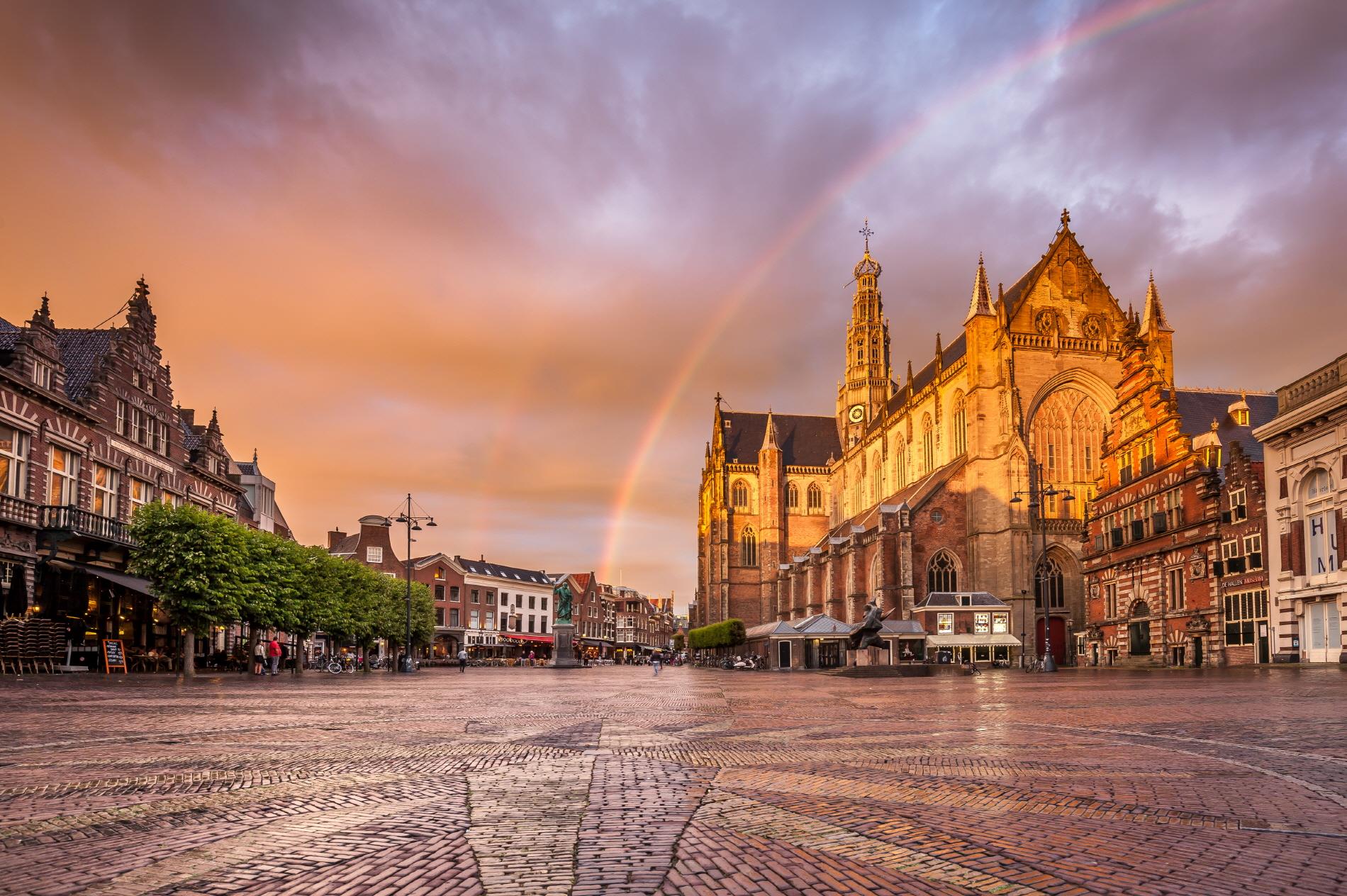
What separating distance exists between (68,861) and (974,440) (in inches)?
2555

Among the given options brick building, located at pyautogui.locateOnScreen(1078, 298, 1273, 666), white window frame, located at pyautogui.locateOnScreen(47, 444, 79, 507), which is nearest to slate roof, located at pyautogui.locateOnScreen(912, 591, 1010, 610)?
brick building, located at pyautogui.locateOnScreen(1078, 298, 1273, 666)

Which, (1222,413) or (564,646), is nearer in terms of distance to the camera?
(1222,413)

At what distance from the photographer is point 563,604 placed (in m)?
67.2

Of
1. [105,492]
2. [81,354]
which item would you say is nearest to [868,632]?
[105,492]

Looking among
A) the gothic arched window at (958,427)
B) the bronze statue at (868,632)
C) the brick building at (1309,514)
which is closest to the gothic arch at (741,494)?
the gothic arched window at (958,427)

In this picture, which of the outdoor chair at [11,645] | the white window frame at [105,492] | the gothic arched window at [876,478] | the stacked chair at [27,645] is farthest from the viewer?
the gothic arched window at [876,478]

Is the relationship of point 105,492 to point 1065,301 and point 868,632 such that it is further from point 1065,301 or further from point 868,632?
point 1065,301

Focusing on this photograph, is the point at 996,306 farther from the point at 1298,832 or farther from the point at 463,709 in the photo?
the point at 1298,832

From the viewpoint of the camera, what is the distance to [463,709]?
55.0 ft

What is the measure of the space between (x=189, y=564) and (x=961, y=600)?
144 ft

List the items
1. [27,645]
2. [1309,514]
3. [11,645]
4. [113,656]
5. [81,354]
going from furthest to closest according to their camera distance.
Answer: [81,354] → [1309,514] → [113,656] → [27,645] → [11,645]

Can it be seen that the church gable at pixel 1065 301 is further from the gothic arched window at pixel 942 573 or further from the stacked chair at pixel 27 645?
the stacked chair at pixel 27 645

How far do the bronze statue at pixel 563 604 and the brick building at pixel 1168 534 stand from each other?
30.9 metres

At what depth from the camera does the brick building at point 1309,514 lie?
32312mm
